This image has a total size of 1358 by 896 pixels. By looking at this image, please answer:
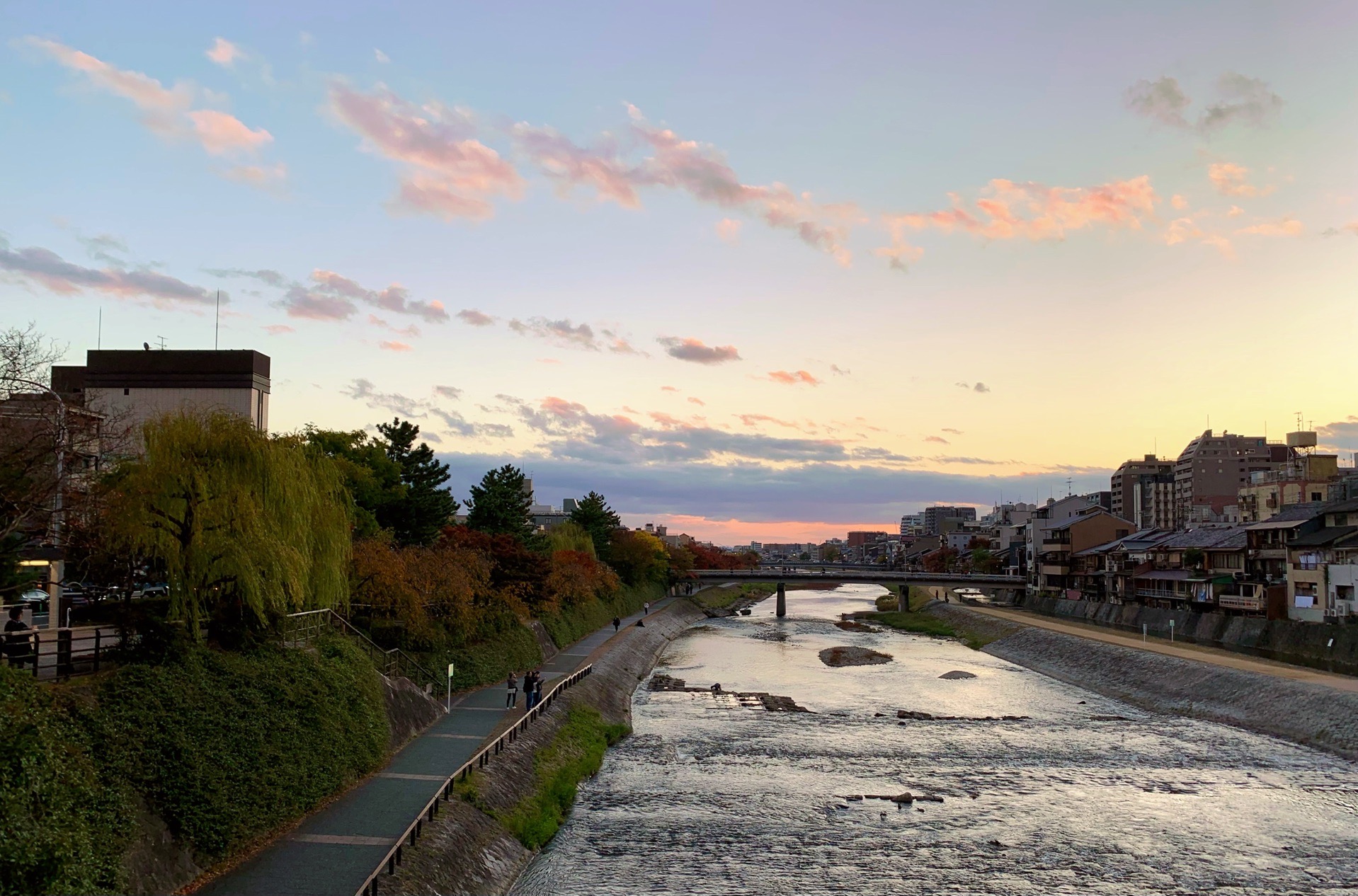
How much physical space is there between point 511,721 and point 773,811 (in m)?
10.3

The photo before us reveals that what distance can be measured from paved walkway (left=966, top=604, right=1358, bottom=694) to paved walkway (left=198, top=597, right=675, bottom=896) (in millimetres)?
41673

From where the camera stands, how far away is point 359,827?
21.4 metres

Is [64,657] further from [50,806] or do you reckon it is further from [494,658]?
[494,658]

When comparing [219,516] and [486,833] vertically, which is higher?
[219,516]

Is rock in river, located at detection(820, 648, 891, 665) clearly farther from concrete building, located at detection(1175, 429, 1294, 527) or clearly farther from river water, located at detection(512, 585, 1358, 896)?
concrete building, located at detection(1175, 429, 1294, 527)

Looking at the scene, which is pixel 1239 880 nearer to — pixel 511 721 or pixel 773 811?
pixel 773 811

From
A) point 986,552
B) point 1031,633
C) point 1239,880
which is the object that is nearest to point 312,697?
point 1239,880

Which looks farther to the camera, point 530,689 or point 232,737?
point 530,689

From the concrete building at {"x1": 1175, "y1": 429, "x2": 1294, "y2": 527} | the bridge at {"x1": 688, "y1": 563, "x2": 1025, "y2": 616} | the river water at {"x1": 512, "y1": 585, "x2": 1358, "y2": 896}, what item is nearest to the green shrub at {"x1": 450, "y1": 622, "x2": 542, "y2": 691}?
the river water at {"x1": 512, "y1": 585, "x2": 1358, "y2": 896}

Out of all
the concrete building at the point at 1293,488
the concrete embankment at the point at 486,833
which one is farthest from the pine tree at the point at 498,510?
the concrete building at the point at 1293,488

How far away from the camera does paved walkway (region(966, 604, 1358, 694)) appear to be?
47.1 meters

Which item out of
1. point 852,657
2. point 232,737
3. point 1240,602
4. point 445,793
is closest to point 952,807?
point 445,793

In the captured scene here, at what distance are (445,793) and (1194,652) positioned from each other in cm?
5516

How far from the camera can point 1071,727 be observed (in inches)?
1759
